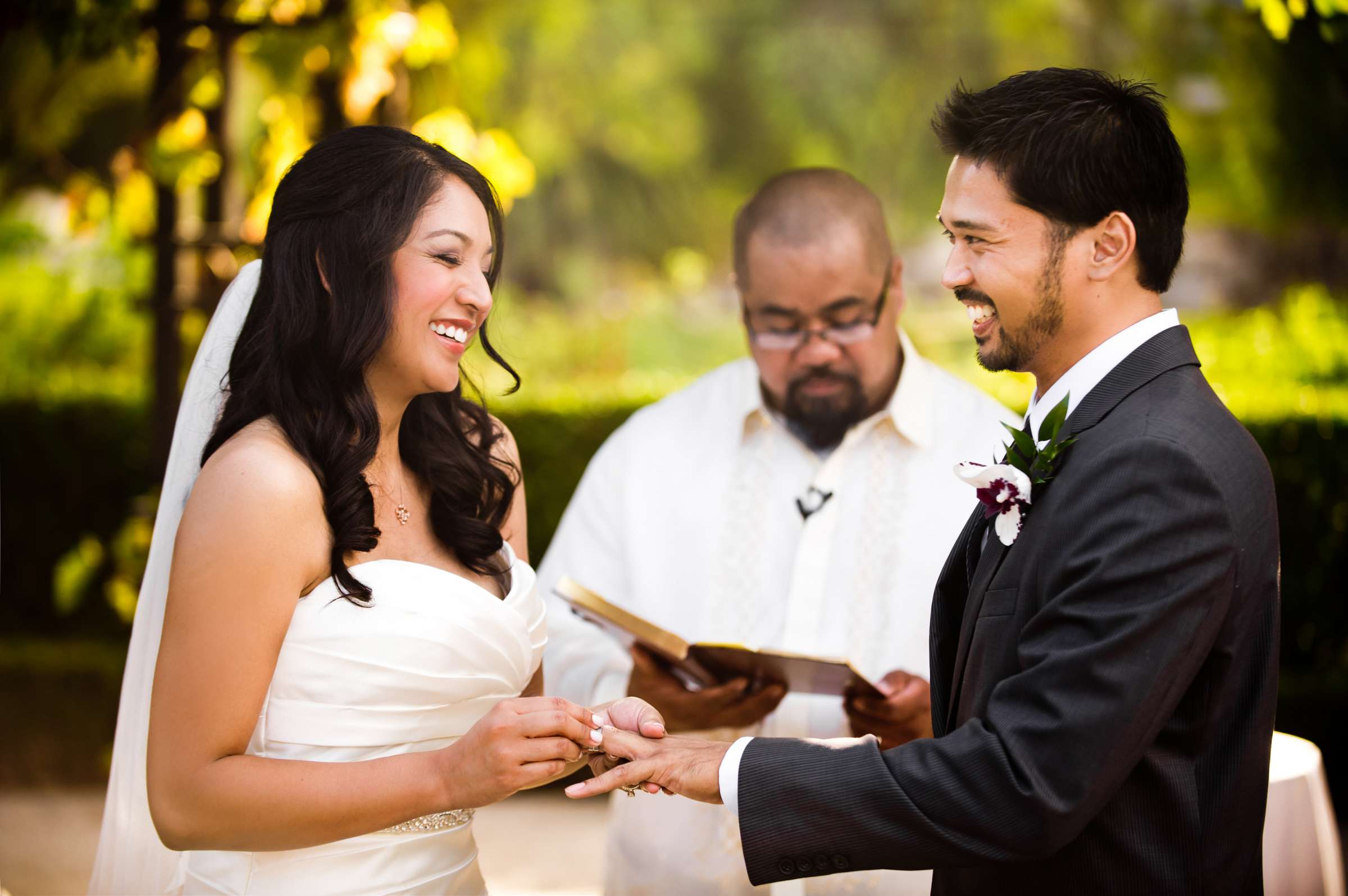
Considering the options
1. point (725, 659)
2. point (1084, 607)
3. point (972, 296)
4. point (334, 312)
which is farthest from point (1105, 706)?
point (334, 312)

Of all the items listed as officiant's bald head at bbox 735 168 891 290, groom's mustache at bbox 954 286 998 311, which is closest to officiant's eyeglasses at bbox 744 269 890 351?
officiant's bald head at bbox 735 168 891 290

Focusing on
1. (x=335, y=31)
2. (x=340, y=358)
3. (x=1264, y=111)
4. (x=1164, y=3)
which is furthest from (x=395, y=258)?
(x=1164, y=3)

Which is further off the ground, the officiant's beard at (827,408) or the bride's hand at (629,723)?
the officiant's beard at (827,408)

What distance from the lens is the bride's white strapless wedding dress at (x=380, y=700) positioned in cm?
237

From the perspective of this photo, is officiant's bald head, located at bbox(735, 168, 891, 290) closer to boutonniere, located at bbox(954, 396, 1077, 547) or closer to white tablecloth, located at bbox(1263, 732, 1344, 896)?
boutonniere, located at bbox(954, 396, 1077, 547)

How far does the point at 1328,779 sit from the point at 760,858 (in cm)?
520

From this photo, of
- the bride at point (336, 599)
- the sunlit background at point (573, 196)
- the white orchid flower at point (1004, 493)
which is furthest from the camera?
the sunlit background at point (573, 196)

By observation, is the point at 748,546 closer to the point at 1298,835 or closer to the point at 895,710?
the point at 895,710

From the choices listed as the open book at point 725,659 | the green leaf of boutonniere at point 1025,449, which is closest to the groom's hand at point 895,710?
the open book at point 725,659

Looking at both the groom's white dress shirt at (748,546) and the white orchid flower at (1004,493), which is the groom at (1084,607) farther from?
the groom's white dress shirt at (748,546)

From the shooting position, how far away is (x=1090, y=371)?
2111 millimetres

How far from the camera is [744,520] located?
3584mm

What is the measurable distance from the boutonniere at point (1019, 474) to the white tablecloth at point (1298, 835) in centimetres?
136

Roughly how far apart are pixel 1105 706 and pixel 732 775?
65 cm
